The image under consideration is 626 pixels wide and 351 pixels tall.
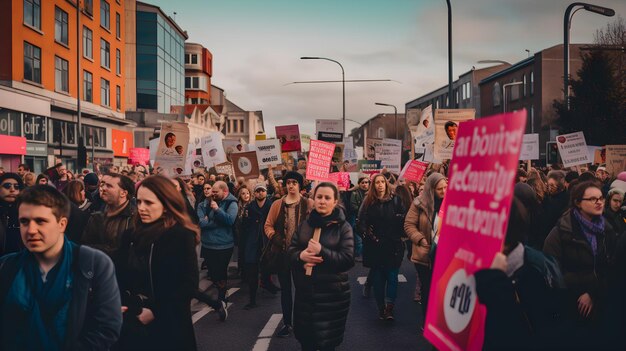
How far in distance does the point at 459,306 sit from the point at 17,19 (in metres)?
30.8

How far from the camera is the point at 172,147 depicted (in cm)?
1317

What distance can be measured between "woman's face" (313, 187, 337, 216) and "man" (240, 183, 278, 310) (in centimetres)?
367

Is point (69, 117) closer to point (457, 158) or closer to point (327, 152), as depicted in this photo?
point (327, 152)

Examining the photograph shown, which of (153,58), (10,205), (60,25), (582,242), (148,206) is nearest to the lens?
(148,206)

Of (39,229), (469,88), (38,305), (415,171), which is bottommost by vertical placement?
(38,305)

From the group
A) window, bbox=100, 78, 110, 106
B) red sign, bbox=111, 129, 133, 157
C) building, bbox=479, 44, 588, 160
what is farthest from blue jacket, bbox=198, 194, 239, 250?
building, bbox=479, 44, 588, 160

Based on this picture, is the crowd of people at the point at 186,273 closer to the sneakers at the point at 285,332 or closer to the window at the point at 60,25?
the sneakers at the point at 285,332

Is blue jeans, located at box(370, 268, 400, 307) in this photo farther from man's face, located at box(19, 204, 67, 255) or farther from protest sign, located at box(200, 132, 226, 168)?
protest sign, located at box(200, 132, 226, 168)

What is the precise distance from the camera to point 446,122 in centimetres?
1222

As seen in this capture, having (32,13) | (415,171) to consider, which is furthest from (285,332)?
(32,13)

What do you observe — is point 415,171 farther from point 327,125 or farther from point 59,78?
point 59,78

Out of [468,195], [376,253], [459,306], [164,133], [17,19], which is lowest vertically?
[376,253]

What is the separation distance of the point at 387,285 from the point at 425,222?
1124mm

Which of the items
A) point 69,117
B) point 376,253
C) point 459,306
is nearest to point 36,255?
point 459,306
